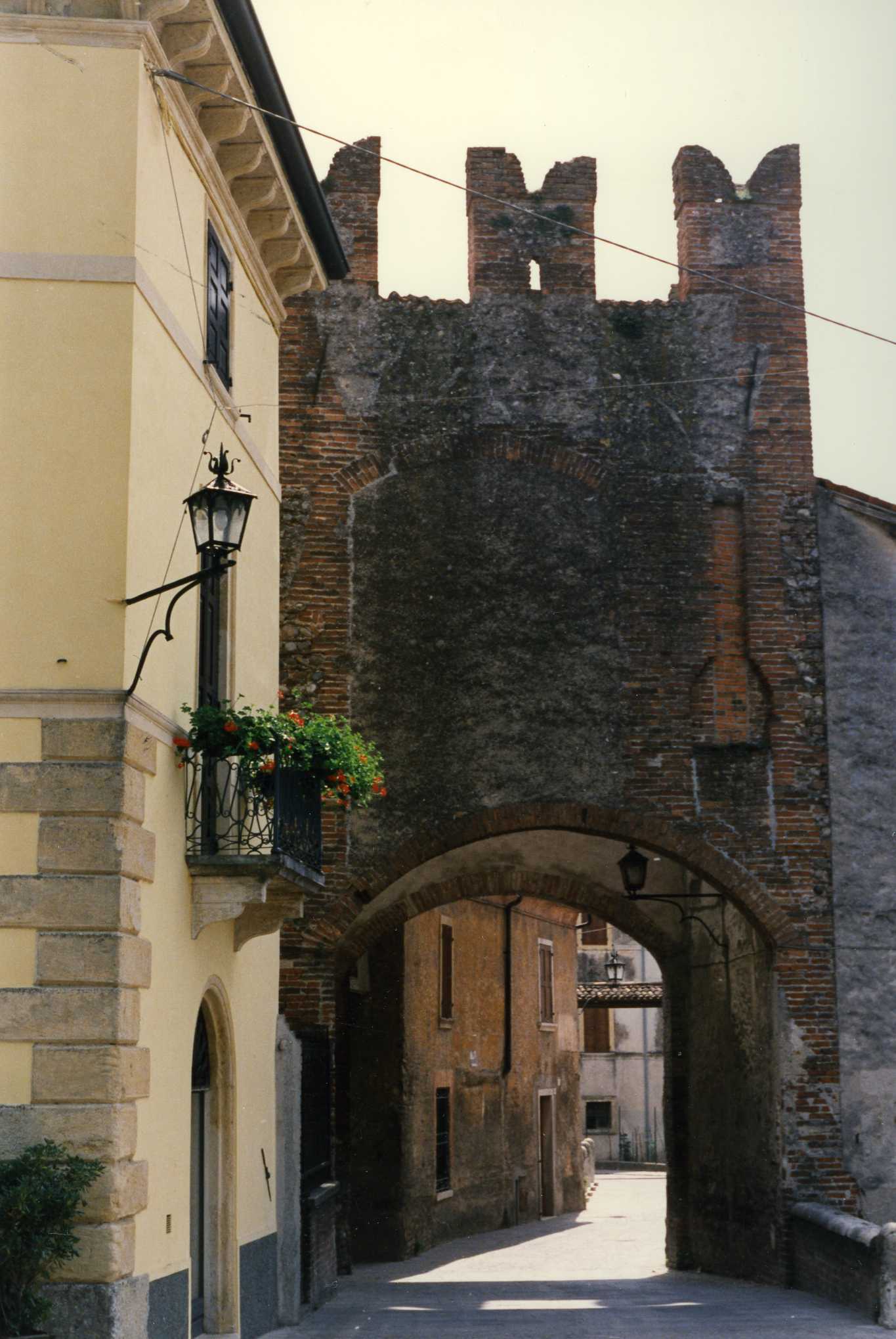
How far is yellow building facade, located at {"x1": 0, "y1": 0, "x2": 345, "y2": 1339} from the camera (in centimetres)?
830

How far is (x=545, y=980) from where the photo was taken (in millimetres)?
31234

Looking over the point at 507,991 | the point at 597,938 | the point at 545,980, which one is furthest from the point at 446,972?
the point at 597,938

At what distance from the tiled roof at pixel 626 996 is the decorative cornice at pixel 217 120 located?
33474mm

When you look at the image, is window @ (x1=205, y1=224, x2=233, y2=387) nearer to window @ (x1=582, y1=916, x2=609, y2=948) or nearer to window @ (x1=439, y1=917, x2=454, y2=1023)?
window @ (x1=439, y1=917, x2=454, y2=1023)

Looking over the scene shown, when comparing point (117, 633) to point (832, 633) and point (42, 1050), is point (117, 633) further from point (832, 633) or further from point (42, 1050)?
point (832, 633)

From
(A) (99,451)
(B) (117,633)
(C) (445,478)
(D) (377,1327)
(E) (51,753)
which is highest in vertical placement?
(C) (445,478)

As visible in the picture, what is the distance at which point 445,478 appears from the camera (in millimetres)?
15969

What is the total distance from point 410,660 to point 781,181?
5.87 m

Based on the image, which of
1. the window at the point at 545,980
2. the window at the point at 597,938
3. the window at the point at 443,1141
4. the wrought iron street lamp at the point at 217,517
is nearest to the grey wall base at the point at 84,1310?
the wrought iron street lamp at the point at 217,517

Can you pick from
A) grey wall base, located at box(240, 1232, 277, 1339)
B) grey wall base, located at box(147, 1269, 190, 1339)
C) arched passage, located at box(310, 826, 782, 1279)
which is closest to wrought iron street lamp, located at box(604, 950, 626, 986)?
arched passage, located at box(310, 826, 782, 1279)

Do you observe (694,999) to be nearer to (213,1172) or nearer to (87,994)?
(213,1172)

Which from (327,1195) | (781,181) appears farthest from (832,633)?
(327,1195)

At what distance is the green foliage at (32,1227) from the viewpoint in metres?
7.62

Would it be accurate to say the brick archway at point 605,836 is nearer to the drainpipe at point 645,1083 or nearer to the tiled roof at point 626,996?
the tiled roof at point 626,996
